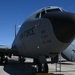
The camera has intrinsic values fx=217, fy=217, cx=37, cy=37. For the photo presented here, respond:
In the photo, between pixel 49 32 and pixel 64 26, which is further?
pixel 49 32

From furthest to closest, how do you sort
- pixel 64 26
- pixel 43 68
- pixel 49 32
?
1. pixel 43 68
2. pixel 49 32
3. pixel 64 26

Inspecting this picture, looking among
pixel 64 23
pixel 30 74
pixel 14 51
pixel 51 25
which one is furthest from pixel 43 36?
pixel 14 51

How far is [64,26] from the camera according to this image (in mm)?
12211

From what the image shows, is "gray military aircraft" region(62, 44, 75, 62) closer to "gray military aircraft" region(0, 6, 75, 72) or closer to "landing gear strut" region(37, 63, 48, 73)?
"gray military aircraft" region(0, 6, 75, 72)

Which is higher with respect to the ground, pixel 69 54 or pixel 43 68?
pixel 69 54

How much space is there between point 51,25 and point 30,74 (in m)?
4.10

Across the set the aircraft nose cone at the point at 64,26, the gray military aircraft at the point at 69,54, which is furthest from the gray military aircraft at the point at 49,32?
the gray military aircraft at the point at 69,54

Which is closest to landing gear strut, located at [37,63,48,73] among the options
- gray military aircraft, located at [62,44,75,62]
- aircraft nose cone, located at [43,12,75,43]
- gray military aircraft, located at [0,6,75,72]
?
gray military aircraft, located at [0,6,75,72]

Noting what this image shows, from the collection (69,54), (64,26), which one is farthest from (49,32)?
(69,54)

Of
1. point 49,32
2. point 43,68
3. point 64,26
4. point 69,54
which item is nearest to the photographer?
point 64,26

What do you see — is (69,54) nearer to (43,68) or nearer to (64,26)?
(43,68)

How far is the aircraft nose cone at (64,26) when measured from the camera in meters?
12.1

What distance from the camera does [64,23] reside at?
40.2 ft

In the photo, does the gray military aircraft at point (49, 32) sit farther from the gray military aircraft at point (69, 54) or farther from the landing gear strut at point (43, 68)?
the gray military aircraft at point (69, 54)
